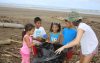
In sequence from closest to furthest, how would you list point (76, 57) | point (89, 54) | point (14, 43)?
1. point (89, 54)
2. point (76, 57)
3. point (14, 43)

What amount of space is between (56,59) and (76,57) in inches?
155

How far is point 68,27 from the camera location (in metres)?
7.06

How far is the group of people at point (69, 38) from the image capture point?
20.2ft

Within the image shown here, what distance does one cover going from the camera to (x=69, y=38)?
7.17 m

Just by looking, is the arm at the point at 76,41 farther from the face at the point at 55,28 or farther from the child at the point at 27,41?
the face at the point at 55,28

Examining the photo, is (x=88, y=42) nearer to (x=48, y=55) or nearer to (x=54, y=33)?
(x=48, y=55)

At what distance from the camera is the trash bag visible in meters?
6.21

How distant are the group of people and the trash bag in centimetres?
18

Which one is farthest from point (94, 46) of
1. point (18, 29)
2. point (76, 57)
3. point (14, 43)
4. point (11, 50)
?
point (18, 29)

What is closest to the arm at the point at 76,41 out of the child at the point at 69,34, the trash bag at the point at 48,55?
the trash bag at the point at 48,55

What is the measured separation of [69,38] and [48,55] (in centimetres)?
108

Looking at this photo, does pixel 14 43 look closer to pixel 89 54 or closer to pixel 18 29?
pixel 18 29

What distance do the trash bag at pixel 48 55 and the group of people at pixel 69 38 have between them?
0.18 m

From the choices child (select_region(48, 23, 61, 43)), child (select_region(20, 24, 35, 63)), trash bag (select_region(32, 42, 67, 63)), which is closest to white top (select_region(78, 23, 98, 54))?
trash bag (select_region(32, 42, 67, 63))
